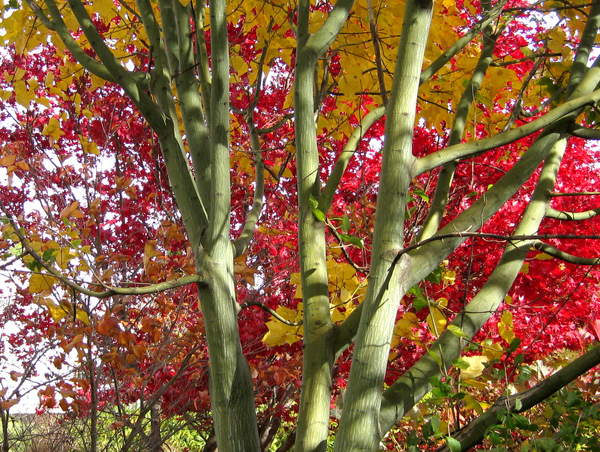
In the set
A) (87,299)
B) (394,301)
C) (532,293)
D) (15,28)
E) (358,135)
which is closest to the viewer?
(394,301)

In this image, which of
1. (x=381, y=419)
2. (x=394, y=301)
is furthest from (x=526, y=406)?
(x=394, y=301)

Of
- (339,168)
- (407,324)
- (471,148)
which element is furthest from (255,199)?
(471,148)

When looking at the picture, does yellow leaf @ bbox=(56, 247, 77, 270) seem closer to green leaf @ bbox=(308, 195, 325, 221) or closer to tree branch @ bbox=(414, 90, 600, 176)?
green leaf @ bbox=(308, 195, 325, 221)

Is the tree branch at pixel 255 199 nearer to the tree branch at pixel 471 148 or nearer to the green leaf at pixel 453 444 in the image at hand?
the tree branch at pixel 471 148

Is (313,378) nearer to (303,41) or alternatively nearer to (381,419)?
(381,419)

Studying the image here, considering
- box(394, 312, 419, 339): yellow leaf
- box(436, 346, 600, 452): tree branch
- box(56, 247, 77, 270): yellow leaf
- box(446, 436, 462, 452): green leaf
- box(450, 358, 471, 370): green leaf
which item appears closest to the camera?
box(446, 436, 462, 452): green leaf

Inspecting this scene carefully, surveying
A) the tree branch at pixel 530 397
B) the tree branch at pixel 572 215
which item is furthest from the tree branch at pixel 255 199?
the tree branch at pixel 572 215

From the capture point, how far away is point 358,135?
221 cm

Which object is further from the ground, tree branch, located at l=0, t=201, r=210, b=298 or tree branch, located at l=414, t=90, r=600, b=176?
tree branch, located at l=414, t=90, r=600, b=176

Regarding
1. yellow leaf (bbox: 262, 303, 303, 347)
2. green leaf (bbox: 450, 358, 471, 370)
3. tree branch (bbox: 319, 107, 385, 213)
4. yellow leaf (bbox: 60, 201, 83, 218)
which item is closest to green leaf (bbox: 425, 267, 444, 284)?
green leaf (bbox: 450, 358, 471, 370)

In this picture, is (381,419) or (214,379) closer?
(381,419)

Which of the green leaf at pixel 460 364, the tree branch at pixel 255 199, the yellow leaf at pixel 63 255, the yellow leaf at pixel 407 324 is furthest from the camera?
the tree branch at pixel 255 199

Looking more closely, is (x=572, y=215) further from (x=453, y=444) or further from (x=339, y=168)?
(x=453, y=444)

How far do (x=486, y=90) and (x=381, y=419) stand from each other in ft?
6.83
